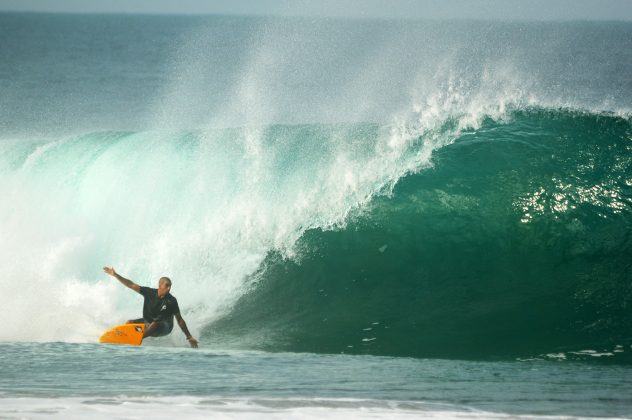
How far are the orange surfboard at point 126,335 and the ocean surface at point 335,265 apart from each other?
0.12 meters

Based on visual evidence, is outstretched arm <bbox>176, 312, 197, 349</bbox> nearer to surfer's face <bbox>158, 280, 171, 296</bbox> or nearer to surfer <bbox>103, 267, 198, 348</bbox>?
surfer <bbox>103, 267, 198, 348</bbox>

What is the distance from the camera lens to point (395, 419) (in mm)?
5535

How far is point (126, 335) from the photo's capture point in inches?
341

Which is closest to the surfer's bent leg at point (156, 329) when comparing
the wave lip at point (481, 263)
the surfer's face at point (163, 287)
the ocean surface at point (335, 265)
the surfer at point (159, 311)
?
the surfer at point (159, 311)

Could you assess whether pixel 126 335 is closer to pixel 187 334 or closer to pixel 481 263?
pixel 187 334

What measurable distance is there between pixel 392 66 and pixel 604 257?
2874 cm

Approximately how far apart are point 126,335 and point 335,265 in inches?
125

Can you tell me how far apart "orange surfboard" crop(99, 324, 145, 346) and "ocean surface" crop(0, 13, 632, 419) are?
0.12 metres

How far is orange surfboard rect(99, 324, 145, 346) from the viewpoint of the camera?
8.59 m

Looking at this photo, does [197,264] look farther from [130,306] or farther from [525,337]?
[525,337]

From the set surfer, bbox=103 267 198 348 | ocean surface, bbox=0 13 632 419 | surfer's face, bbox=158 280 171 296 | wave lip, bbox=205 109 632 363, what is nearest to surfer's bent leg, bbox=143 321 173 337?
surfer, bbox=103 267 198 348

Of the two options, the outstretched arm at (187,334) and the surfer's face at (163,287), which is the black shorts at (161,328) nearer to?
the outstretched arm at (187,334)

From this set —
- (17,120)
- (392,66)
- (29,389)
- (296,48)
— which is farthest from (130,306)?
(296,48)

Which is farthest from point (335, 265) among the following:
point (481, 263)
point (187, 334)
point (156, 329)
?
point (156, 329)
